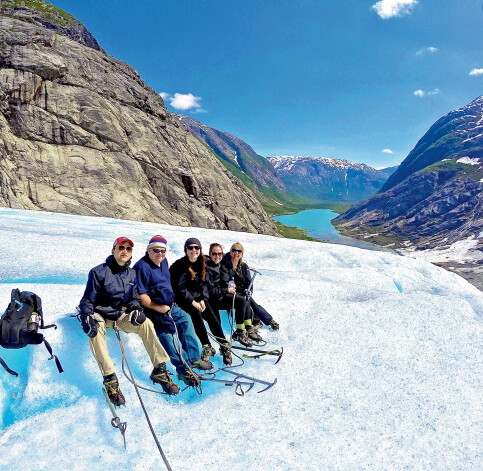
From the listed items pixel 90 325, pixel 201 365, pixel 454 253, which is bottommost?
pixel 201 365

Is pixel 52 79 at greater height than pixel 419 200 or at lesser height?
lesser

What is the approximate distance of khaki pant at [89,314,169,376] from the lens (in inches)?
184

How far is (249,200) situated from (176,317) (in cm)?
7550

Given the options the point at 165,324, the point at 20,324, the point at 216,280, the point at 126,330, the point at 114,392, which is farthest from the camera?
the point at 216,280

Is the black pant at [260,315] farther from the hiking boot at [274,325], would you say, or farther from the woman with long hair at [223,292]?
the woman with long hair at [223,292]

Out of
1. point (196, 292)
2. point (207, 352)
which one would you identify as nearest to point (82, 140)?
point (196, 292)

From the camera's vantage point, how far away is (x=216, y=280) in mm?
6906

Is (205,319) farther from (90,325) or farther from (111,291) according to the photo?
(90,325)

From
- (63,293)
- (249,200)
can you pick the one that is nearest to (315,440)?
(63,293)

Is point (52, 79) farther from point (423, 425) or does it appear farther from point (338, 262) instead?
point (423, 425)

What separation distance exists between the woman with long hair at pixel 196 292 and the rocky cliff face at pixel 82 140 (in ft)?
101

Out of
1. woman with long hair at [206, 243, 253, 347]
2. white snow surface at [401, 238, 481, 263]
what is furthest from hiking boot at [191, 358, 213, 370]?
white snow surface at [401, 238, 481, 263]

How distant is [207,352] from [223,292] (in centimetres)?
150

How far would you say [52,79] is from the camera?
42438mm
